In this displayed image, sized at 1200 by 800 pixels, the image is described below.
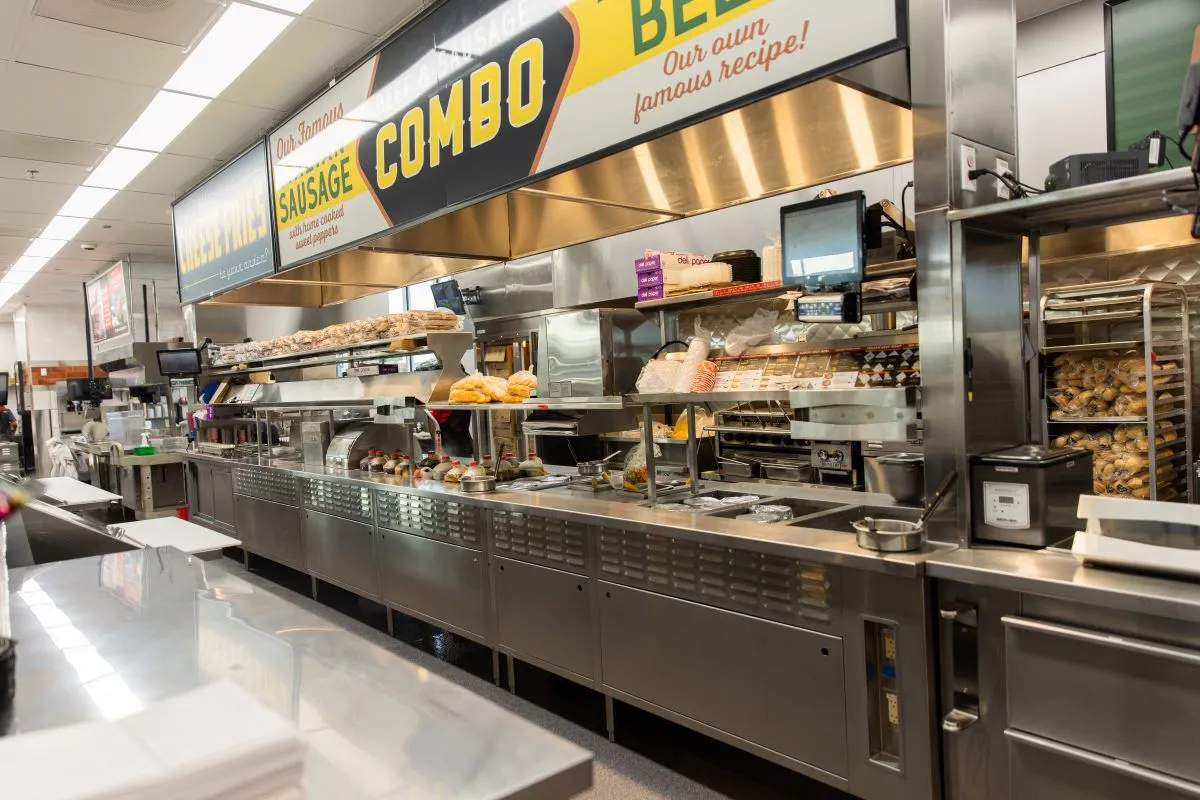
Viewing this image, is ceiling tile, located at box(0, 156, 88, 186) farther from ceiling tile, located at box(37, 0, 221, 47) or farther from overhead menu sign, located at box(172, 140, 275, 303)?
ceiling tile, located at box(37, 0, 221, 47)

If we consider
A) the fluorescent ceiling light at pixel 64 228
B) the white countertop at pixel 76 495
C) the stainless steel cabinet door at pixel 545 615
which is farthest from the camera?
the fluorescent ceiling light at pixel 64 228

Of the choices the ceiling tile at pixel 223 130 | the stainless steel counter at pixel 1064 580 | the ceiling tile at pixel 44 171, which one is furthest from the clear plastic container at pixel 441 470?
the ceiling tile at pixel 44 171

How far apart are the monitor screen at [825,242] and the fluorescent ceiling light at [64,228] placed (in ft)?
26.0

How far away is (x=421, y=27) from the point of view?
3533mm

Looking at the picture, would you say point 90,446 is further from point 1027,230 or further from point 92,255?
point 1027,230

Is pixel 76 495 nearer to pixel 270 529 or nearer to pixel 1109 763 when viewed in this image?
pixel 270 529

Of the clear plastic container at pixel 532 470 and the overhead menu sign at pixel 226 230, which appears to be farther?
the overhead menu sign at pixel 226 230

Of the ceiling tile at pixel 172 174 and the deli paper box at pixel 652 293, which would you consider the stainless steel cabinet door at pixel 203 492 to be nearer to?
the ceiling tile at pixel 172 174

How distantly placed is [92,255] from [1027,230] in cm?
1049

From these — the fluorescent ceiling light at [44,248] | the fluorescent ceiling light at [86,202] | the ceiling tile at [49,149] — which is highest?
the ceiling tile at [49,149]

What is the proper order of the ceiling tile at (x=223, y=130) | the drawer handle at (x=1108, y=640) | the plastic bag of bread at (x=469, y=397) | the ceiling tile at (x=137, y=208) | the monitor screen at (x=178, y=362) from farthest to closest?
the monitor screen at (x=178, y=362)
the ceiling tile at (x=137, y=208)
the ceiling tile at (x=223, y=130)
the plastic bag of bread at (x=469, y=397)
the drawer handle at (x=1108, y=640)

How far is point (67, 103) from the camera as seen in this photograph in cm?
501

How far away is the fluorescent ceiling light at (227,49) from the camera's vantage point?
4035 mm

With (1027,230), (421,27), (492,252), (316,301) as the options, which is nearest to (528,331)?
(316,301)
